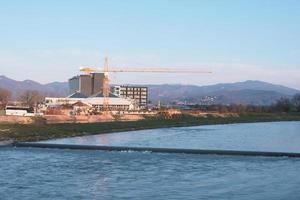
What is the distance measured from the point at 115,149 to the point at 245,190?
37.7ft

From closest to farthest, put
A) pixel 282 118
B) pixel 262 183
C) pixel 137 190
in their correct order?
pixel 137 190
pixel 262 183
pixel 282 118

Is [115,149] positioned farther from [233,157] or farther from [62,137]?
[62,137]

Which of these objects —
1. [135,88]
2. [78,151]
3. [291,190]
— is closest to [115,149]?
[78,151]

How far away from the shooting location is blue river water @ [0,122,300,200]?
11.6 m

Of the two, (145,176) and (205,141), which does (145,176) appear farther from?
(205,141)

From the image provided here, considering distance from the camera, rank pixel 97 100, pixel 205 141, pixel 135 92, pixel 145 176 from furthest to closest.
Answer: pixel 135 92 < pixel 97 100 < pixel 205 141 < pixel 145 176

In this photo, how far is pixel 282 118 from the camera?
8006cm

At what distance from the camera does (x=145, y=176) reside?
47.1 ft

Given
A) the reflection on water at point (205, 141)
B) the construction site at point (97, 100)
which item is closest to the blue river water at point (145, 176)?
the reflection on water at point (205, 141)

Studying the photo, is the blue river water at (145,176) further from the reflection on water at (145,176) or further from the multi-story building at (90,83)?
the multi-story building at (90,83)

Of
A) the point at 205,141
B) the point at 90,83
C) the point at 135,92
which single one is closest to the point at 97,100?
the point at 90,83

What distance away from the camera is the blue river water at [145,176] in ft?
37.9

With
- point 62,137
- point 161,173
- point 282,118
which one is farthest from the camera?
point 282,118

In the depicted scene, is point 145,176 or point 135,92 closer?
point 145,176
